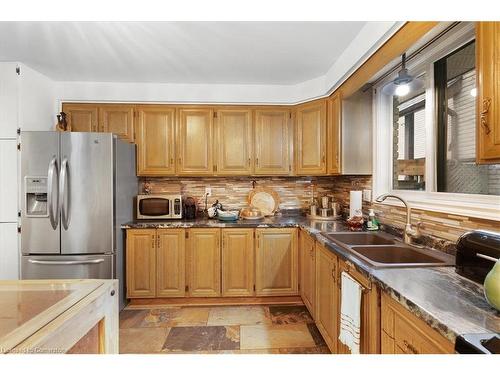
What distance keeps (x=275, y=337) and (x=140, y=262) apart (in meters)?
1.54

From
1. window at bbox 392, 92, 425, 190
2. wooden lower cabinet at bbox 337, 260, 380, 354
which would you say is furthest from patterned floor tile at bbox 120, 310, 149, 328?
window at bbox 392, 92, 425, 190

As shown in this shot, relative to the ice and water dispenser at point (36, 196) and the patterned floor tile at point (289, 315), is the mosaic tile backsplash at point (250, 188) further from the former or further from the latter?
the patterned floor tile at point (289, 315)

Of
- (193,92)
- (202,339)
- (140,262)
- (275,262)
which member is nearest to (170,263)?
(140,262)

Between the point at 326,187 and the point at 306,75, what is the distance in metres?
1.39

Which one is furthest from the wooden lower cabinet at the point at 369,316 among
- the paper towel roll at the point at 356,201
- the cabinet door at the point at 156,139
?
the cabinet door at the point at 156,139

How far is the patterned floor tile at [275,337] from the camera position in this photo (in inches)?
83.6

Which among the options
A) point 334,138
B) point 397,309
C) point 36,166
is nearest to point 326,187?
point 334,138

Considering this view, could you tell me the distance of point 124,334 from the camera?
2.31 metres

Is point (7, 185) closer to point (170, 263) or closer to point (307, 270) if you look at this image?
point (170, 263)

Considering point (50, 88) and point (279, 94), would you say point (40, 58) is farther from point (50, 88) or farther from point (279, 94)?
point (279, 94)

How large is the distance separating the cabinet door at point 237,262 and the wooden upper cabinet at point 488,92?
6.98 feet

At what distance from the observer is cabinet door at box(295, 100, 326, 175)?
116 inches

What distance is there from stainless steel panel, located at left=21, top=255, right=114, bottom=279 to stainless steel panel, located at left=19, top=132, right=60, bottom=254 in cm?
8

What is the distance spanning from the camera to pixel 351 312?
4.78 ft
